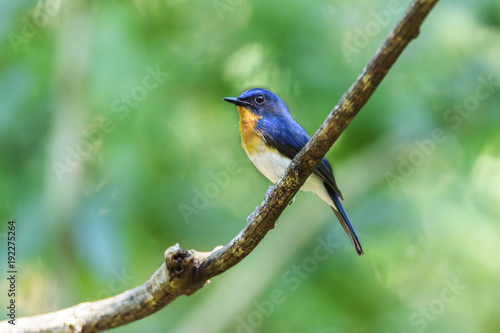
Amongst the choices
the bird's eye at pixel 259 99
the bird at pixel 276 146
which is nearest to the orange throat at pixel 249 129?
the bird at pixel 276 146

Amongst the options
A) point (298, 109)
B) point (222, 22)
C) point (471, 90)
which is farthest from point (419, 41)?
point (222, 22)

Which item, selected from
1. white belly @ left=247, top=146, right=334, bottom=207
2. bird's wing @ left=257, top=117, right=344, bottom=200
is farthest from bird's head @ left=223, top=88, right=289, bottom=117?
white belly @ left=247, top=146, right=334, bottom=207

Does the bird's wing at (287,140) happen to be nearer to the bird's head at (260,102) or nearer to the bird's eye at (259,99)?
→ the bird's head at (260,102)

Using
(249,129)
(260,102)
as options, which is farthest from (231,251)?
(260,102)

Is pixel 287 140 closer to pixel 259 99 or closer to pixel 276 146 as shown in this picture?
pixel 276 146

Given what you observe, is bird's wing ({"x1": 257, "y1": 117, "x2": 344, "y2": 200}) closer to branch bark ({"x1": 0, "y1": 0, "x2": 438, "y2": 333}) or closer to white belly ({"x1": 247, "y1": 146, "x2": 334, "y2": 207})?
white belly ({"x1": 247, "y1": 146, "x2": 334, "y2": 207})
